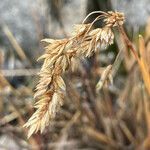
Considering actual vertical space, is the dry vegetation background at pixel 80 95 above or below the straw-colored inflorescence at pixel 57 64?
below

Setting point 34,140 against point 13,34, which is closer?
point 34,140

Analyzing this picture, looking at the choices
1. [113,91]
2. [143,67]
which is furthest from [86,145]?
[143,67]

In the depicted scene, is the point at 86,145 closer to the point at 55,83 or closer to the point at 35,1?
the point at 35,1

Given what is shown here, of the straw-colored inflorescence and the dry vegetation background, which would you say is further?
the dry vegetation background

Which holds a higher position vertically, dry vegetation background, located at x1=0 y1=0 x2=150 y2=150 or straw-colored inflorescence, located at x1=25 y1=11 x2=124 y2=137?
straw-colored inflorescence, located at x1=25 y1=11 x2=124 y2=137

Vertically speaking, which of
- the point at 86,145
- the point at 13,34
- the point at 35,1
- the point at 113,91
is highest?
the point at 35,1

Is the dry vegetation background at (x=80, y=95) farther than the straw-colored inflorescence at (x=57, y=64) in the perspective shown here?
Yes

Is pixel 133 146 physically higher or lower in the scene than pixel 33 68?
lower

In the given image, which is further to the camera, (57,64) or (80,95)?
(80,95)
